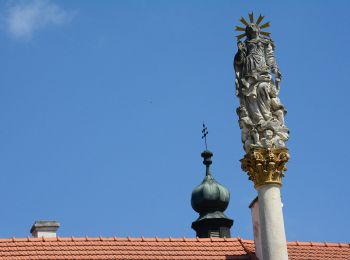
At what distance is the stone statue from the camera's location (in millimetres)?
23078

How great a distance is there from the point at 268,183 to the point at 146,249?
4.05 meters

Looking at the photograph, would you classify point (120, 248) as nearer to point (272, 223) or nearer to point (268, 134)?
point (272, 223)

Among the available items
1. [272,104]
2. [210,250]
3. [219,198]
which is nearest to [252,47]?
[272,104]

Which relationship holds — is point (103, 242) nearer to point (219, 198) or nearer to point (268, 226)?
point (268, 226)

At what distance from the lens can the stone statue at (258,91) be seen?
75.7 ft

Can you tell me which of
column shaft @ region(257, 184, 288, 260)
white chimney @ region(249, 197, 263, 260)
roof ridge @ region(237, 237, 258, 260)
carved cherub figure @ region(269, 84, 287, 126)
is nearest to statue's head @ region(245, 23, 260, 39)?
carved cherub figure @ region(269, 84, 287, 126)

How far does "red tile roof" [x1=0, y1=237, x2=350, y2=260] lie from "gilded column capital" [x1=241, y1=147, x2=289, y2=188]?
334cm

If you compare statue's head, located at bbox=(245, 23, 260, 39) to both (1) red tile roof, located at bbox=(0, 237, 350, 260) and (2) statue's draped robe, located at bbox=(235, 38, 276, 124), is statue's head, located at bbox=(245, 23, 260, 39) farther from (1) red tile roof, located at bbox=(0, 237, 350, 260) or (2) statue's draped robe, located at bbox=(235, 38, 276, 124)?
(1) red tile roof, located at bbox=(0, 237, 350, 260)

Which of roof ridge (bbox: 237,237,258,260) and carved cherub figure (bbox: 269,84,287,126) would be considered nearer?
carved cherub figure (bbox: 269,84,287,126)

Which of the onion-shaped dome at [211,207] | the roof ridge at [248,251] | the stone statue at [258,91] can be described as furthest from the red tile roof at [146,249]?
the onion-shaped dome at [211,207]

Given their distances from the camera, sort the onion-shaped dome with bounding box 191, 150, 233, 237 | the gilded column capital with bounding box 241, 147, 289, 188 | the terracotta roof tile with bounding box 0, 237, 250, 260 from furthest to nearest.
Result: the onion-shaped dome with bounding box 191, 150, 233, 237 < the terracotta roof tile with bounding box 0, 237, 250, 260 < the gilded column capital with bounding box 241, 147, 289, 188

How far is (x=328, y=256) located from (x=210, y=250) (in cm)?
275

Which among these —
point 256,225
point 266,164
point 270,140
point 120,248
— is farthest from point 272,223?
point 120,248

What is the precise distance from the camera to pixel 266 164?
22.9 meters
